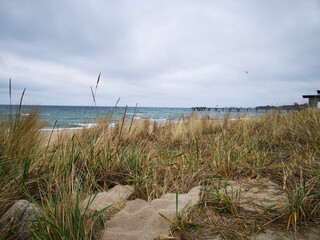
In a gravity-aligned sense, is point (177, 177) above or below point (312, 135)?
below

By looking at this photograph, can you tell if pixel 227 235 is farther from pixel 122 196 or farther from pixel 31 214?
pixel 31 214

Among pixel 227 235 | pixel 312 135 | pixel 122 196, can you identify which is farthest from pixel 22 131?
pixel 312 135

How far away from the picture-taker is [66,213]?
1035 millimetres

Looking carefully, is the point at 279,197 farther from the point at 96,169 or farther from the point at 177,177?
the point at 96,169

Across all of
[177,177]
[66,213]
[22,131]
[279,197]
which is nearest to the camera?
[66,213]

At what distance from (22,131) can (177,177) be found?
6.35 feet

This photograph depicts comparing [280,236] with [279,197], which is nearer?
[280,236]

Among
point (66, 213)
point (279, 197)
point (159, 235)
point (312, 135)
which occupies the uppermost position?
point (312, 135)

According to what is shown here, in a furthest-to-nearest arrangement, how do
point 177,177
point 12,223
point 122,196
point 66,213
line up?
point 177,177 < point 122,196 < point 12,223 < point 66,213

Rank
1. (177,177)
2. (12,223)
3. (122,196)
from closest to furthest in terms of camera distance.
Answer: (12,223), (122,196), (177,177)

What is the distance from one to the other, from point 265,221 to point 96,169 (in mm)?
1646

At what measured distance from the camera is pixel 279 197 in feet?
4.86

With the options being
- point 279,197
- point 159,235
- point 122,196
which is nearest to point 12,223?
point 122,196

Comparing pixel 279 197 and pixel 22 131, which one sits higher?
pixel 22 131
